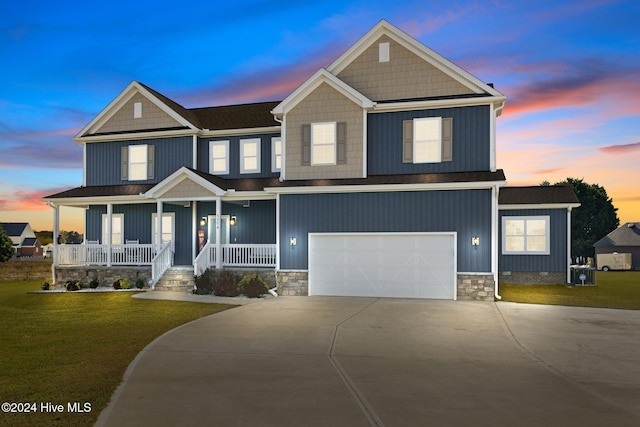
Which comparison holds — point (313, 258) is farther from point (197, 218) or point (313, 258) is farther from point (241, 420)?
point (241, 420)

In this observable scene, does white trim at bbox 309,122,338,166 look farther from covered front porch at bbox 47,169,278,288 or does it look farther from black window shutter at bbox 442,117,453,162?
black window shutter at bbox 442,117,453,162

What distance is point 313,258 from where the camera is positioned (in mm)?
20453

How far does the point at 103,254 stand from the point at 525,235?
2081 cm

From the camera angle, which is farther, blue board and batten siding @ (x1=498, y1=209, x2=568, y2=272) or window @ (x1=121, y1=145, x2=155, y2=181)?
window @ (x1=121, y1=145, x2=155, y2=181)

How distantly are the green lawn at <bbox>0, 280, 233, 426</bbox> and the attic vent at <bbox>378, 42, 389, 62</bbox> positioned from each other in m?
11.9

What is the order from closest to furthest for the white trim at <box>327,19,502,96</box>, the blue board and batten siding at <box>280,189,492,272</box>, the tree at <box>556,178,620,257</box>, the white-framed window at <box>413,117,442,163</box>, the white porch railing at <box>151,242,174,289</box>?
the blue board and batten siding at <box>280,189,492,272</box> → the white trim at <box>327,19,502,96</box> → the white-framed window at <box>413,117,442,163</box> → the white porch railing at <box>151,242,174,289</box> → the tree at <box>556,178,620,257</box>

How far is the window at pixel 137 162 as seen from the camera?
84.7 feet

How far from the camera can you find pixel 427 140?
20297 millimetres

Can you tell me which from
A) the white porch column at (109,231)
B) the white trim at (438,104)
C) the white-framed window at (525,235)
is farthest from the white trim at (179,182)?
the white-framed window at (525,235)

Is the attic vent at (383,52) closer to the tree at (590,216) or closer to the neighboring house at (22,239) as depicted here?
the tree at (590,216)

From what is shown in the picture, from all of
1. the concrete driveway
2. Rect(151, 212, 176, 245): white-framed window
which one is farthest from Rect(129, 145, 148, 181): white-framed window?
the concrete driveway

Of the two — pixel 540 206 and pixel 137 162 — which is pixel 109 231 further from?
pixel 540 206

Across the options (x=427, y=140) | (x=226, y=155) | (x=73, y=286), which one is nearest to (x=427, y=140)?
(x=427, y=140)

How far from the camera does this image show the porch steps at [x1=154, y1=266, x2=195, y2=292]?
2188 centimetres
